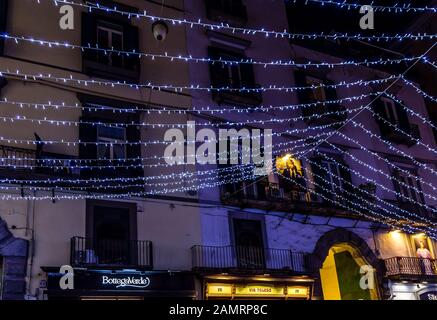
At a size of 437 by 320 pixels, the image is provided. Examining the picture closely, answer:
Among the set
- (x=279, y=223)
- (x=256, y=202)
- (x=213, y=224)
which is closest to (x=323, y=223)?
(x=279, y=223)

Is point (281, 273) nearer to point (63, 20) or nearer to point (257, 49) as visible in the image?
point (257, 49)

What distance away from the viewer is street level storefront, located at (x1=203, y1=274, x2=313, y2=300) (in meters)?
13.3

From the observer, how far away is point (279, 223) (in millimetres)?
15672

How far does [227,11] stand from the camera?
1755 centimetres

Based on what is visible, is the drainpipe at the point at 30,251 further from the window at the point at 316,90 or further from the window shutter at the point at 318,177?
the window at the point at 316,90

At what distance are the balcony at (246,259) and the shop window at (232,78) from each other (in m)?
4.91

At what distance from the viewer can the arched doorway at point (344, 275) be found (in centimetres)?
1727

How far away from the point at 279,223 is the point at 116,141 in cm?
576

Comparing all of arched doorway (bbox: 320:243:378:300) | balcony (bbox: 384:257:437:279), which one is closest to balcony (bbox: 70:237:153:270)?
arched doorway (bbox: 320:243:378:300)

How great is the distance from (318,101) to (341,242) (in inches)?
212

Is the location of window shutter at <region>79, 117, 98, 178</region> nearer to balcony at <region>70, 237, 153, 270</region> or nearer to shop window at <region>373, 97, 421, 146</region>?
balcony at <region>70, 237, 153, 270</region>

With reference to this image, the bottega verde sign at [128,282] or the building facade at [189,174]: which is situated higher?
the building facade at [189,174]

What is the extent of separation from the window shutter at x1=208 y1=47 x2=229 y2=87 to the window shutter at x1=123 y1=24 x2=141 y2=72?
8.90 feet

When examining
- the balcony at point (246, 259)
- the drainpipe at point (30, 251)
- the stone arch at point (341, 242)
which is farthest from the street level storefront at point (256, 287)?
the drainpipe at point (30, 251)
